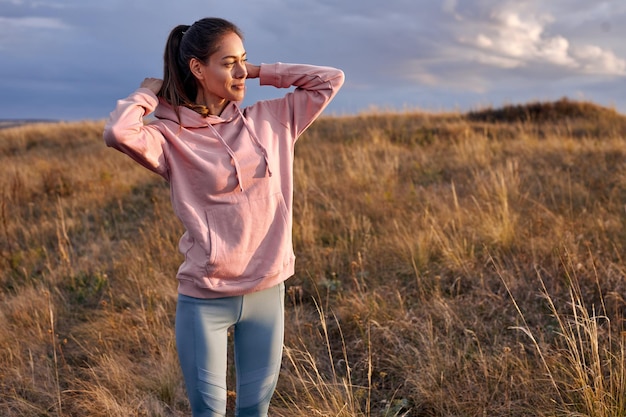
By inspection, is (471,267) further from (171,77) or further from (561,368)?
(171,77)

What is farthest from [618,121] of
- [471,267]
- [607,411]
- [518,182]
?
[607,411]

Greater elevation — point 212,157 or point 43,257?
point 212,157

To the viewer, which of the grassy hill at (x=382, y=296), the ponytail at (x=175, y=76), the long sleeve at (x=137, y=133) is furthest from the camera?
the grassy hill at (x=382, y=296)

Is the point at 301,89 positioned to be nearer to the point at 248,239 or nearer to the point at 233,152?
the point at 233,152

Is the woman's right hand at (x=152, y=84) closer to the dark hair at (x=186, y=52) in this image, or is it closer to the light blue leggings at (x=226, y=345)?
the dark hair at (x=186, y=52)

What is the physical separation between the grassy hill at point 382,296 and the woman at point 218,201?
623 millimetres

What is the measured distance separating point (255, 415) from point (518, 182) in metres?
4.91

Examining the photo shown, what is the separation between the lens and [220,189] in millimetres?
1835

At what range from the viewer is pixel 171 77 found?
1.92 m

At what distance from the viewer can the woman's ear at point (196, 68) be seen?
185 cm

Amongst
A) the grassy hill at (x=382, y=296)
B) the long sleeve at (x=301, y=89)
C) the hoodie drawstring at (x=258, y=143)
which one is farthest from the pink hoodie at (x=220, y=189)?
the grassy hill at (x=382, y=296)

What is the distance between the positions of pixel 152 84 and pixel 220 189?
0.47m

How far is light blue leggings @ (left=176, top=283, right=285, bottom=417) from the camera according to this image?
1.81m

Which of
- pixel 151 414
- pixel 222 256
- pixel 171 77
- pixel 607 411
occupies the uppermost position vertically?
pixel 171 77
